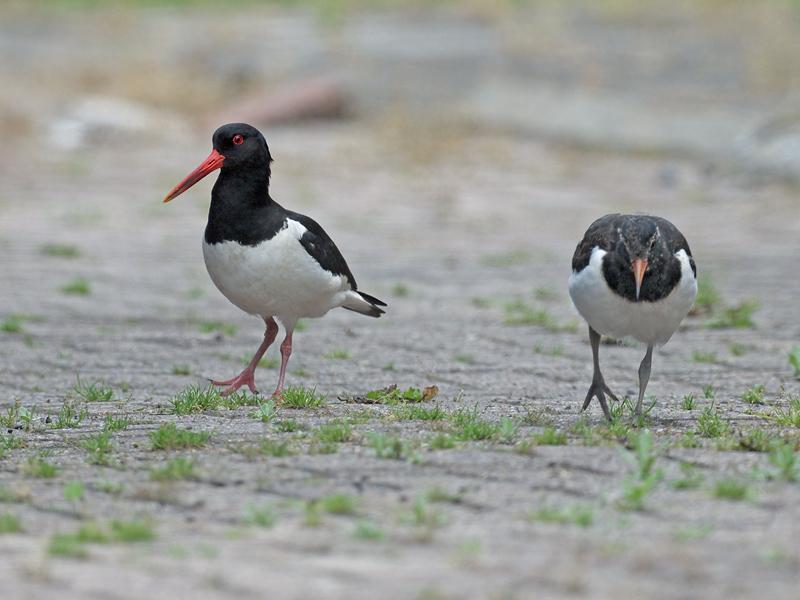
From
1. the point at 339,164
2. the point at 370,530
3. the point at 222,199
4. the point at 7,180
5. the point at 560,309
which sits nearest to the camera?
the point at 370,530

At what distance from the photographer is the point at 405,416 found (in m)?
6.79

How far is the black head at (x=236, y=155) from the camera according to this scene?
7.75 meters

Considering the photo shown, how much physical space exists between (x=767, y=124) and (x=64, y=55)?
13665 mm

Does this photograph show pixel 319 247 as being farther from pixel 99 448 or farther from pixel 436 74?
pixel 436 74

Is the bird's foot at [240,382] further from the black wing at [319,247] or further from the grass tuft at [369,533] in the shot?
the grass tuft at [369,533]

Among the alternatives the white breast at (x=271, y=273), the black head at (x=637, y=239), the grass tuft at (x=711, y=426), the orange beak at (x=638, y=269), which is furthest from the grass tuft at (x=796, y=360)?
the white breast at (x=271, y=273)

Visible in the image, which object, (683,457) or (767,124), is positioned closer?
(683,457)

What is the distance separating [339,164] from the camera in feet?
59.9

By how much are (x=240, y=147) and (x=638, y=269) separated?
251 cm

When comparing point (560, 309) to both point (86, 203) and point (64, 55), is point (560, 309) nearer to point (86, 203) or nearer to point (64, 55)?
point (86, 203)

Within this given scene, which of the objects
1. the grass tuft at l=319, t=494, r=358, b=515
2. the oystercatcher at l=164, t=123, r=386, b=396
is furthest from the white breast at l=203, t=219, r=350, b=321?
the grass tuft at l=319, t=494, r=358, b=515

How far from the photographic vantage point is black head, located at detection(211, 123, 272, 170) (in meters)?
7.76

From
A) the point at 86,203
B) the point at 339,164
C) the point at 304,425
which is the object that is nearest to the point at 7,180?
the point at 86,203

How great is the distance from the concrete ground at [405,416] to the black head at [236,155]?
116 centimetres
